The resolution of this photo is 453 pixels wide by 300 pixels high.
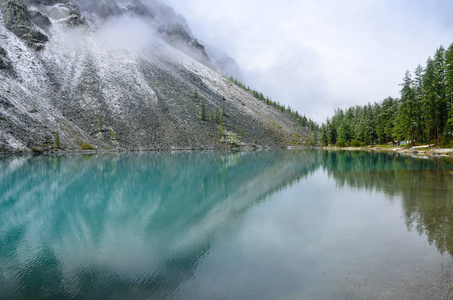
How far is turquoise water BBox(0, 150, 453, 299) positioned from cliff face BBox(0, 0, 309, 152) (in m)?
81.6

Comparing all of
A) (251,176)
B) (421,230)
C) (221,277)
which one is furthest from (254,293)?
(251,176)

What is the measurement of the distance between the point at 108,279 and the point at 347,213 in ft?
55.3

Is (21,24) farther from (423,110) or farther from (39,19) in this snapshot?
(423,110)

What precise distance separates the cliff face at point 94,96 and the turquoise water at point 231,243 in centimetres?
8162

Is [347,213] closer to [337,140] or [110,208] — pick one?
[110,208]

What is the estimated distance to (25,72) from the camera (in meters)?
116

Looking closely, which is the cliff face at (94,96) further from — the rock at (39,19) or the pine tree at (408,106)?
the pine tree at (408,106)

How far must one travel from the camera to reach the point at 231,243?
1559 cm

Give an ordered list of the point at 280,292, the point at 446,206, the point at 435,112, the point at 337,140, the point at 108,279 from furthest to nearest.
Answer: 1. the point at 337,140
2. the point at 435,112
3. the point at 446,206
4. the point at 108,279
5. the point at 280,292

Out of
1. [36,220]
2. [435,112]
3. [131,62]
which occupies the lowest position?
[36,220]

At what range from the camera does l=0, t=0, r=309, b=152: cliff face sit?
101562mm

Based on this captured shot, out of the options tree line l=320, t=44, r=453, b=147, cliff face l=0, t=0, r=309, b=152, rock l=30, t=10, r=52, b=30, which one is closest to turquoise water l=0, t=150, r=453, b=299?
tree line l=320, t=44, r=453, b=147

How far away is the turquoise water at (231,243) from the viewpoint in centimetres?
1068

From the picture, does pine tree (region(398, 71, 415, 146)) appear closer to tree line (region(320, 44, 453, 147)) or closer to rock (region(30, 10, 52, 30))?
tree line (region(320, 44, 453, 147))
